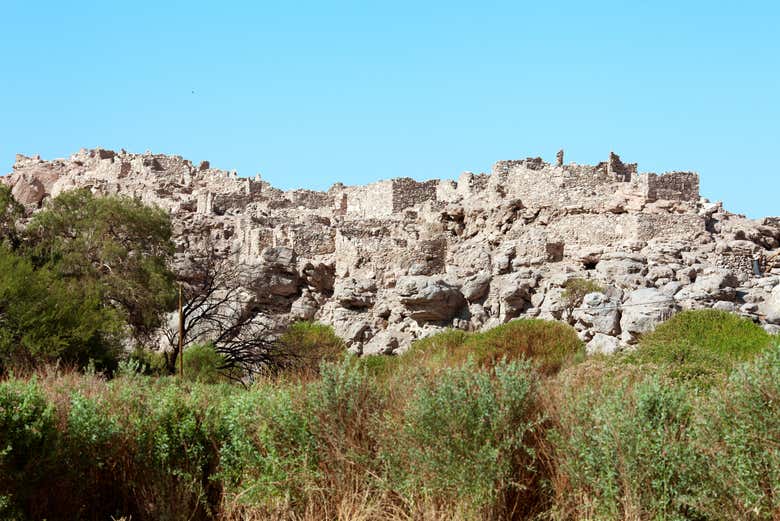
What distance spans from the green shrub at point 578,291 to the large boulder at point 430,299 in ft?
13.8

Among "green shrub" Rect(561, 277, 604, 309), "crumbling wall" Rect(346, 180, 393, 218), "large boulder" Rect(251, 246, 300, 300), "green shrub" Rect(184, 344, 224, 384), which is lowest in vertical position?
"green shrub" Rect(184, 344, 224, 384)

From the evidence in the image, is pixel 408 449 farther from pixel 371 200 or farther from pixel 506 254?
pixel 371 200

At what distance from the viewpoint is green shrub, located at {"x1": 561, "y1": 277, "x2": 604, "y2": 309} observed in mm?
28550

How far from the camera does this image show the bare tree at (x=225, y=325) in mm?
26562

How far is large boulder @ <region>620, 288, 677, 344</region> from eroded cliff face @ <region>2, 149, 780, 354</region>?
0.04 m

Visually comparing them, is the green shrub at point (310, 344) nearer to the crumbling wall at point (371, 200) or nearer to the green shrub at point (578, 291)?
the green shrub at point (578, 291)

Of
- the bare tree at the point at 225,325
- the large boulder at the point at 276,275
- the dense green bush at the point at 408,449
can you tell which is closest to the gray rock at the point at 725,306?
the bare tree at the point at 225,325

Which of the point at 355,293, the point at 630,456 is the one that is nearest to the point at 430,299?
the point at 355,293

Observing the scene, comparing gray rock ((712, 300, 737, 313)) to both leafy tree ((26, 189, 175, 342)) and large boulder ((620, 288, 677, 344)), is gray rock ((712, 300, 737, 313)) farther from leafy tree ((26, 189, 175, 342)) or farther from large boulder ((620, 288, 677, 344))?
leafy tree ((26, 189, 175, 342))

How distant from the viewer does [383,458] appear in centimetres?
1203

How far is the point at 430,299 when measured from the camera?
3148 cm

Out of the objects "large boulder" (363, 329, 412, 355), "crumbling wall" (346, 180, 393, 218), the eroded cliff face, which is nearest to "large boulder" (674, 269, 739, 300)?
the eroded cliff face

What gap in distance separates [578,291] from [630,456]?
18.5 m

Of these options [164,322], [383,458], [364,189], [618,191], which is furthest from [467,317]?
[383,458]
